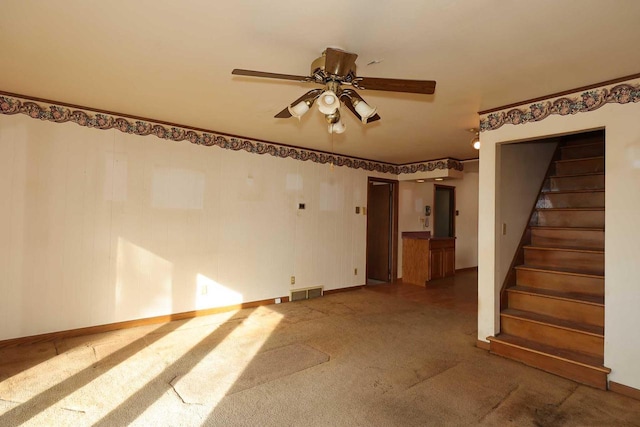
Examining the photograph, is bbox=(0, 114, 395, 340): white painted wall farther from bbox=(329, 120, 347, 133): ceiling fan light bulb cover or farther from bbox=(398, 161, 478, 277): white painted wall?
bbox=(329, 120, 347, 133): ceiling fan light bulb cover

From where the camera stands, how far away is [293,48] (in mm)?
2170

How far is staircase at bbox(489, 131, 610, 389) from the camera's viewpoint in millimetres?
2826

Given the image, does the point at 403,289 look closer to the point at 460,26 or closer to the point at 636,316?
the point at 636,316

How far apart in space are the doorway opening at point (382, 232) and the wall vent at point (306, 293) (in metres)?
1.42

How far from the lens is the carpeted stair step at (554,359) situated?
260 cm

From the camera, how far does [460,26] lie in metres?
1.88

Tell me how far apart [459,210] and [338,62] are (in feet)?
22.2

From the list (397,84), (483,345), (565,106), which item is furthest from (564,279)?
(397,84)

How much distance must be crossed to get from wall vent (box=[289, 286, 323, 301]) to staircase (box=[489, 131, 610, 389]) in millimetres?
2744

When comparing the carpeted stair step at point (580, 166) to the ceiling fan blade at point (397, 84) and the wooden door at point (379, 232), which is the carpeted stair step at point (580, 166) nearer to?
the wooden door at point (379, 232)

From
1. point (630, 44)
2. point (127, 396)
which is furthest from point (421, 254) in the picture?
point (127, 396)

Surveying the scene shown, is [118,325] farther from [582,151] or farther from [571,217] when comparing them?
[582,151]

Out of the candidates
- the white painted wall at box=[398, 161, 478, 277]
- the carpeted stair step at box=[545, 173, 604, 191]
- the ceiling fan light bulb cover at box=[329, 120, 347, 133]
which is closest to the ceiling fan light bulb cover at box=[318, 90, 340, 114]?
the ceiling fan light bulb cover at box=[329, 120, 347, 133]

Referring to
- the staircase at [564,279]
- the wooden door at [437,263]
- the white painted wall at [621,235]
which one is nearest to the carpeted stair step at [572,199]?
the staircase at [564,279]
